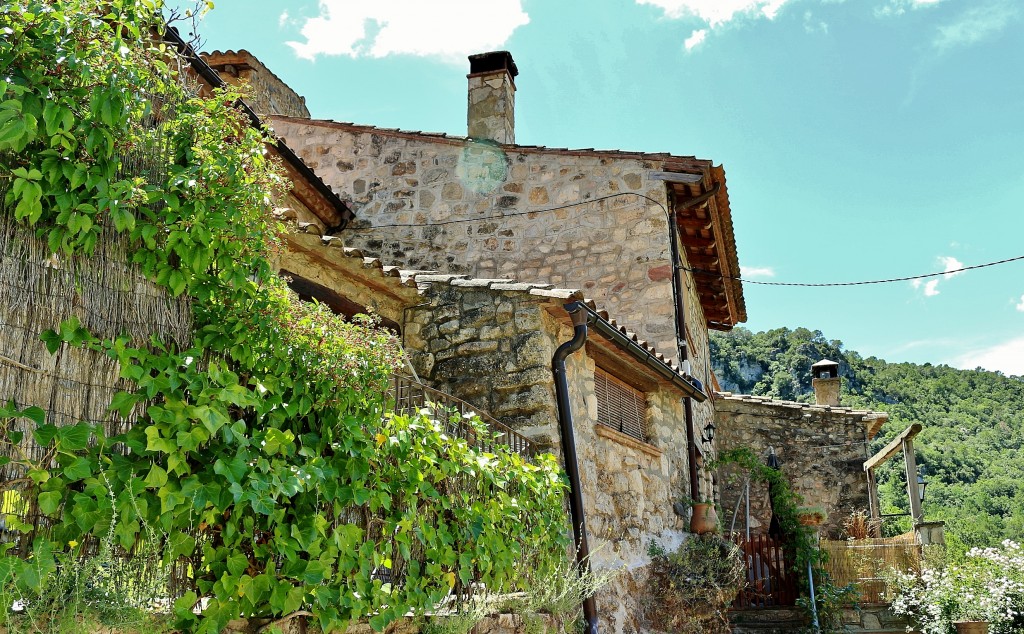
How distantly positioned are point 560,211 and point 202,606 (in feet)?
24.3

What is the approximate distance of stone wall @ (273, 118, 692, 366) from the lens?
31.9ft

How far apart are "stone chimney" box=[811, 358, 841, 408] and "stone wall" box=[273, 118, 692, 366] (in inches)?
219

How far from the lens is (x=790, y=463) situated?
41.2 ft

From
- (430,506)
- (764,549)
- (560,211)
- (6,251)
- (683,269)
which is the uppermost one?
(560,211)

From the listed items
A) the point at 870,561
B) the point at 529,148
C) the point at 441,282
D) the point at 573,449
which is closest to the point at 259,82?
the point at 529,148

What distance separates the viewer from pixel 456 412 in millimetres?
5293

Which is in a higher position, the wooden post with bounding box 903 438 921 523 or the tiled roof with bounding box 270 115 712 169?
the tiled roof with bounding box 270 115 712 169

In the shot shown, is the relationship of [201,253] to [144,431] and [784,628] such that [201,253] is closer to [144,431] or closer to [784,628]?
[144,431]

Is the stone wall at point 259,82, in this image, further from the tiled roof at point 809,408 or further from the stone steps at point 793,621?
the stone steps at point 793,621

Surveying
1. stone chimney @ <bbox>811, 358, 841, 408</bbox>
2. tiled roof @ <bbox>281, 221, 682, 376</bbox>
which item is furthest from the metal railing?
stone chimney @ <bbox>811, 358, 841, 408</bbox>

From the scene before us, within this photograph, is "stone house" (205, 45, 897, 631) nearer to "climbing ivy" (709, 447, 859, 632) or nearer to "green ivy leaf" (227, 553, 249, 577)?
"climbing ivy" (709, 447, 859, 632)

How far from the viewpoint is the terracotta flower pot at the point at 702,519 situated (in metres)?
8.84

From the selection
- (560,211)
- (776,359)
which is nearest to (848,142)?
(560,211)

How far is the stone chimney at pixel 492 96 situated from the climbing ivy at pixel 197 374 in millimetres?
6868
